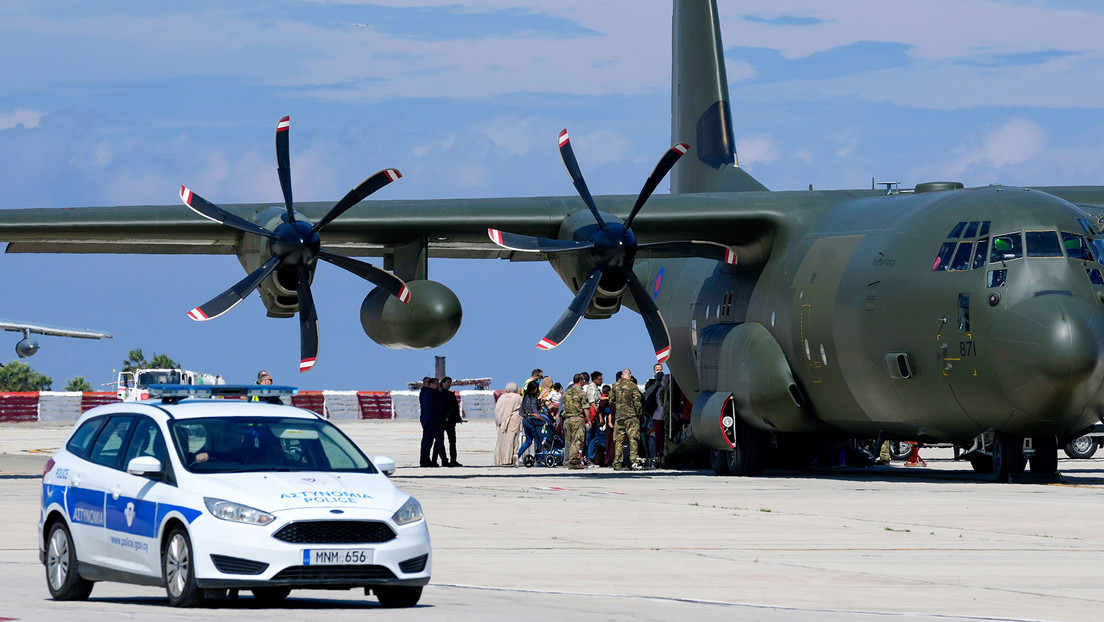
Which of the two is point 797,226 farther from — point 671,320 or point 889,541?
point 889,541

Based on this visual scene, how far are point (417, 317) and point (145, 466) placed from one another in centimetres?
1382

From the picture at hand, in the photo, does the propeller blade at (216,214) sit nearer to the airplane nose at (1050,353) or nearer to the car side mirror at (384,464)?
the airplane nose at (1050,353)

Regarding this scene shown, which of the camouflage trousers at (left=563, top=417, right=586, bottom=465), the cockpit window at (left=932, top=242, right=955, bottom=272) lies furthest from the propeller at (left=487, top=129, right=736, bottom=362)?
the cockpit window at (left=932, top=242, right=955, bottom=272)

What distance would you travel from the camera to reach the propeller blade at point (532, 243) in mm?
24312

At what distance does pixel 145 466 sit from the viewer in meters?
10.4

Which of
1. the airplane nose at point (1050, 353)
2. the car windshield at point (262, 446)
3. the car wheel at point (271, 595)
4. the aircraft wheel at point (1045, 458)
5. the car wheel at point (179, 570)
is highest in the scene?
the airplane nose at point (1050, 353)

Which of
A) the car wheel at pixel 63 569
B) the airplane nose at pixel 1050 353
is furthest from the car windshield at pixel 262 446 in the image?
the airplane nose at pixel 1050 353

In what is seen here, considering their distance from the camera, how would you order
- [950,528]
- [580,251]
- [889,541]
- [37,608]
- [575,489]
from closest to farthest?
1. [37,608]
2. [889,541]
3. [950,528]
4. [575,489]
5. [580,251]

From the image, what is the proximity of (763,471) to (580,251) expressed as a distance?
16.2 ft

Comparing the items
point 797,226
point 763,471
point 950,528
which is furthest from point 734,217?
point 950,528

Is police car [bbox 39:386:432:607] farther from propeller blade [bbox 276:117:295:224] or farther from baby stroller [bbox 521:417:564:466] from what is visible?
baby stroller [bbox 521:417:564:466]

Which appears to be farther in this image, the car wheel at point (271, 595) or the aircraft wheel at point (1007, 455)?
the aircraft wheel at point (1007, 455)

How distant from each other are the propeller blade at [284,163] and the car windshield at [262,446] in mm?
12922

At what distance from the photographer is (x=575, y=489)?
22.0 meters
